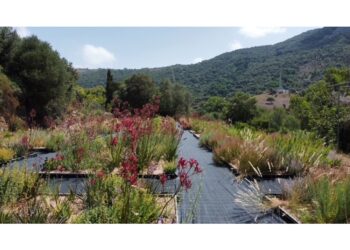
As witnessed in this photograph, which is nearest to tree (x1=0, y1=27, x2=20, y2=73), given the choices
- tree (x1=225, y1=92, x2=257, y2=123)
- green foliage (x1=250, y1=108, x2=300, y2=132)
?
green foliage (x1=250, y1=108, x2=300, y2=132)

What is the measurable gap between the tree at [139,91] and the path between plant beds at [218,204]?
18.6 metres

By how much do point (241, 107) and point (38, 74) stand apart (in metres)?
19.8

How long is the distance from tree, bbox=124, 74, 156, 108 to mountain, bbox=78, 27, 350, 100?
7021 mm

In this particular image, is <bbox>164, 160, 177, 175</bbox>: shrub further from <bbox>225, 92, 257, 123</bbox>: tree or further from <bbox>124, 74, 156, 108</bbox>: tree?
<bbox>225, 92, 257, 123</bbox>: tree

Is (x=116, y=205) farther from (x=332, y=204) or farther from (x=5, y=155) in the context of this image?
(x=5, y=155)

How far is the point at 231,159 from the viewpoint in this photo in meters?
7.38

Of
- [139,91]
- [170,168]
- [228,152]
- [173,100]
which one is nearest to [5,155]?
[170,168]

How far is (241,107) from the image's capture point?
3381cm

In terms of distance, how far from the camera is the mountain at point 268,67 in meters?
32.7

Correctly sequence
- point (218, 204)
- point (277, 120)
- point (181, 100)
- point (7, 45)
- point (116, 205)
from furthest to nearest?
point (277, 120), point (181, 100), point (7, 45), point (218, 204), point (116, 205)

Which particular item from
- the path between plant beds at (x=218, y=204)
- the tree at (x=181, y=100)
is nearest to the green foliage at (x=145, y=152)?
the path between plant beds at (x=218, y=204)
